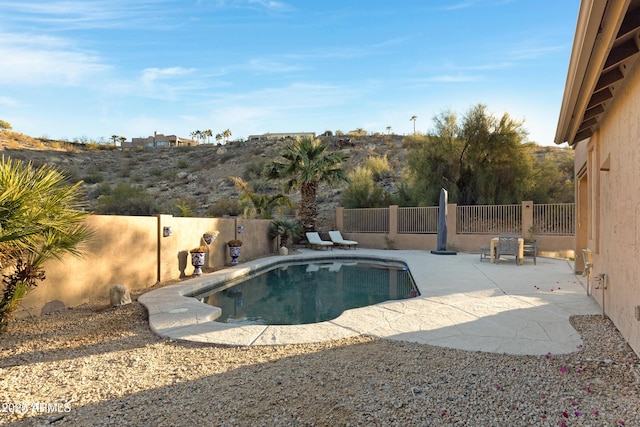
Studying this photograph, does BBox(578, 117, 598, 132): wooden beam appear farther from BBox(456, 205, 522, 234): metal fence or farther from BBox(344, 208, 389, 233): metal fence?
BBox(344, 208, 389, 233): metal fence

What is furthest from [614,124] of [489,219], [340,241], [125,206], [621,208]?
[125,206]

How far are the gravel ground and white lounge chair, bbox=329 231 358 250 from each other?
12431 millimetres

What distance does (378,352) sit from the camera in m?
3.80

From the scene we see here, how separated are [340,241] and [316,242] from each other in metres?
1.11

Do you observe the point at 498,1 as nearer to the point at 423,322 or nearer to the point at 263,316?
the point at 423,322

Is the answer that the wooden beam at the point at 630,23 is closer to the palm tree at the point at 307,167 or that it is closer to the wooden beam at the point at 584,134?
the wooden beam at the point at 584,134

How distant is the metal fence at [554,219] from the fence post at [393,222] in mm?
5640

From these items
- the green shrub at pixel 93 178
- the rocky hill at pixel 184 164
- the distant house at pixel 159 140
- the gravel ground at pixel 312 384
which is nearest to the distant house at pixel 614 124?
the gravel ground at pixel 312 384

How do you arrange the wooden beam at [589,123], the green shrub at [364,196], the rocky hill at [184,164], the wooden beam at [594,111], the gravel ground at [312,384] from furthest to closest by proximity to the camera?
the rocky hill at [184,164] < the green shrub at [364,196] < the wooden beam at [589,123] < the wooden beam at [594,111] < the gravel ground at [312,384]

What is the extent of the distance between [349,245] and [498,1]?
10691 millimetres

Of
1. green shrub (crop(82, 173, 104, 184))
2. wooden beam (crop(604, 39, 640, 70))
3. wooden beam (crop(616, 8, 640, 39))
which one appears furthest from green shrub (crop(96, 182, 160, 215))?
wooden beam (crop(616, 8, 640, 39))

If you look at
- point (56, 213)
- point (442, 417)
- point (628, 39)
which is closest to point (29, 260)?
point (56, 213)

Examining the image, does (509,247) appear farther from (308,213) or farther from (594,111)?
(308,213)

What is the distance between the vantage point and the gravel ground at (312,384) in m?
2.49
